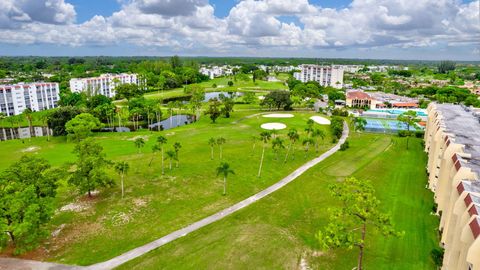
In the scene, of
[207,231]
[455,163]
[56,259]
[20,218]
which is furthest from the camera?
[207,231]

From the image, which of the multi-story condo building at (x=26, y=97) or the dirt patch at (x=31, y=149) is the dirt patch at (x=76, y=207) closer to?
the dirt patch at (x=31, y=149)

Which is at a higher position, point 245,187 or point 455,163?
point 455,163

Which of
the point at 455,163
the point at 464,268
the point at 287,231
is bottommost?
the point at 287,231

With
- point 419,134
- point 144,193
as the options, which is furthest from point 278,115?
point 144,193

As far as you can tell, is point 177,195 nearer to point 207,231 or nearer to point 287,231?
point 207,231

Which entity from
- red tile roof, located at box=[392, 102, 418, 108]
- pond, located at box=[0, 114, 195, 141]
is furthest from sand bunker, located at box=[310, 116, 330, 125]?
pond, located at box=[0, 114, 195, 141]

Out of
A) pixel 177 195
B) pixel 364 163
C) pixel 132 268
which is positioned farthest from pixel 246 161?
pixel 132 268

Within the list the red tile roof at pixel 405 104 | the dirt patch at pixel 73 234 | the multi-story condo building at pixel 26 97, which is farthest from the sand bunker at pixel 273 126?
the multi-story condo building at pixel 26 97
